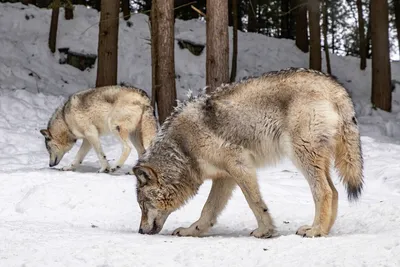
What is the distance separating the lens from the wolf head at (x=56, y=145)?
12.7 meters

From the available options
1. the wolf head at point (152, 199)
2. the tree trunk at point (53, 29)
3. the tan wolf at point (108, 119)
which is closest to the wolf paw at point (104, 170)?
the tan wolf at point (108, 119)

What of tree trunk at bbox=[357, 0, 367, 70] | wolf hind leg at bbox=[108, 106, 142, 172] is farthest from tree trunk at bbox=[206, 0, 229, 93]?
tree trunk at bbox=[357, 0, 367, 70]

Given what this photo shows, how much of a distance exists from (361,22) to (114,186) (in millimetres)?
18831

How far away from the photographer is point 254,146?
684cm

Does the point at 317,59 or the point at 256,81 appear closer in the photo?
the point at 256,81

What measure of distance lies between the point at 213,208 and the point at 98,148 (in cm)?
509

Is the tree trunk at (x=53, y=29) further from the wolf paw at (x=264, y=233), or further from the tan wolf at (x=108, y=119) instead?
the wolf paw at (x=264, y=233)

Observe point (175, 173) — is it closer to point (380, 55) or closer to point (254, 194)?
point (254, 194)

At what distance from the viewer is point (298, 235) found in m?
6.41

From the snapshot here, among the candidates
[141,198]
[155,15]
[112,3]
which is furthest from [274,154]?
[112,3]

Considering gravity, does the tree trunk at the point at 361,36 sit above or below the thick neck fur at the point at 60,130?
above

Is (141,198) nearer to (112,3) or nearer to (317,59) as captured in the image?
(112,3)

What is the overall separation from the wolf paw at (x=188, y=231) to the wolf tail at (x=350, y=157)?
181 centimetres

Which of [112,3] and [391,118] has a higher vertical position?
[112,3]
